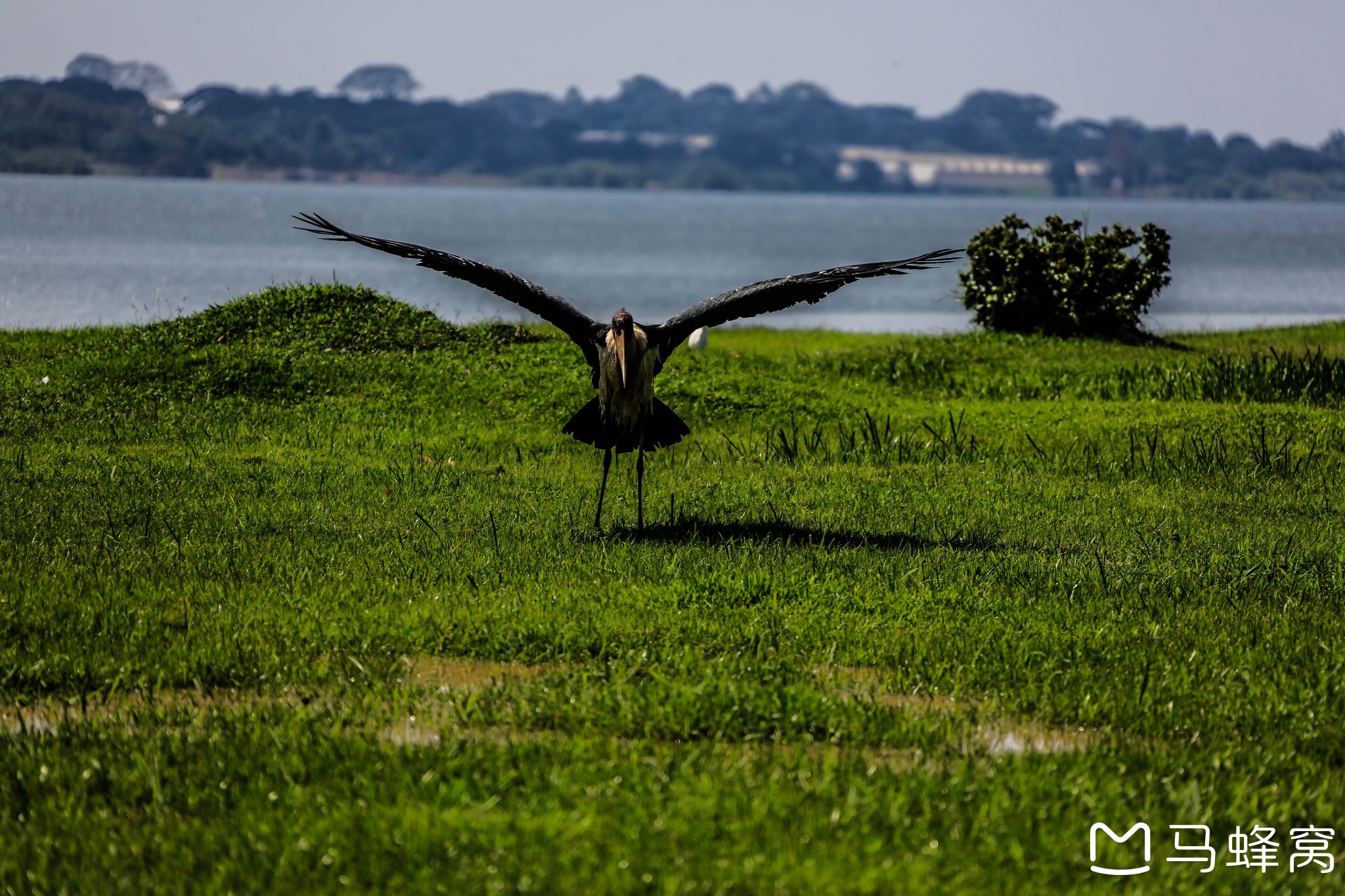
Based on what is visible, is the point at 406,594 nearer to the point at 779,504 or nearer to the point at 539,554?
the point at 539,554

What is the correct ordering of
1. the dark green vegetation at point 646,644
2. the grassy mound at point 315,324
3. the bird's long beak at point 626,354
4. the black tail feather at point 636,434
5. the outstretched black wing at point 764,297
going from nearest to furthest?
1. the dark green vegetation at point 646,644
2. the bird's long beak at point 626,354
3. the outstretched black wing at point 764,297
4. the black tail feather at point 636,434
5. the grassy mound at point 315,324

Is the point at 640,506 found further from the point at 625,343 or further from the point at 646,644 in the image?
the point at 646,644

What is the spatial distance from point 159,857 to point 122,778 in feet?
2.17

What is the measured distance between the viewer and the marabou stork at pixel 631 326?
9180 millimetres

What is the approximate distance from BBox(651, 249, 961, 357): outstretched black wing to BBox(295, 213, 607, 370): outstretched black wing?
508mm

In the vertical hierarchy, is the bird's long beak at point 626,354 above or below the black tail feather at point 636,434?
above

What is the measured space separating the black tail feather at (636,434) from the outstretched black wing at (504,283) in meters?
0.42

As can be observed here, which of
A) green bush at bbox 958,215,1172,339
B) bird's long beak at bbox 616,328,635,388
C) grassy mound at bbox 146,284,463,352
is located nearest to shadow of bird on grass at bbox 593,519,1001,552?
bird's long beak at bbox 616,328,635,388

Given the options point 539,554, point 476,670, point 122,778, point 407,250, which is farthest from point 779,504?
point 122,778

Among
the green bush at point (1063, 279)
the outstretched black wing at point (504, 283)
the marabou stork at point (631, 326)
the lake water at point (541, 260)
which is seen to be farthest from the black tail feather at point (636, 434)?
the green bush at point (1063, 279)

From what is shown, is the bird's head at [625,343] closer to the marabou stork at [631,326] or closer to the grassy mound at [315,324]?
the marabou stork at [631,326]

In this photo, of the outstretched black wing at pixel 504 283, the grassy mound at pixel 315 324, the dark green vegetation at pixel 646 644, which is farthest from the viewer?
the grassy mound at pixel 315 324

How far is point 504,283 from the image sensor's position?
941cm

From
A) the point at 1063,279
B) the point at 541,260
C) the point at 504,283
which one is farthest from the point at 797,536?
the point at 541,260
